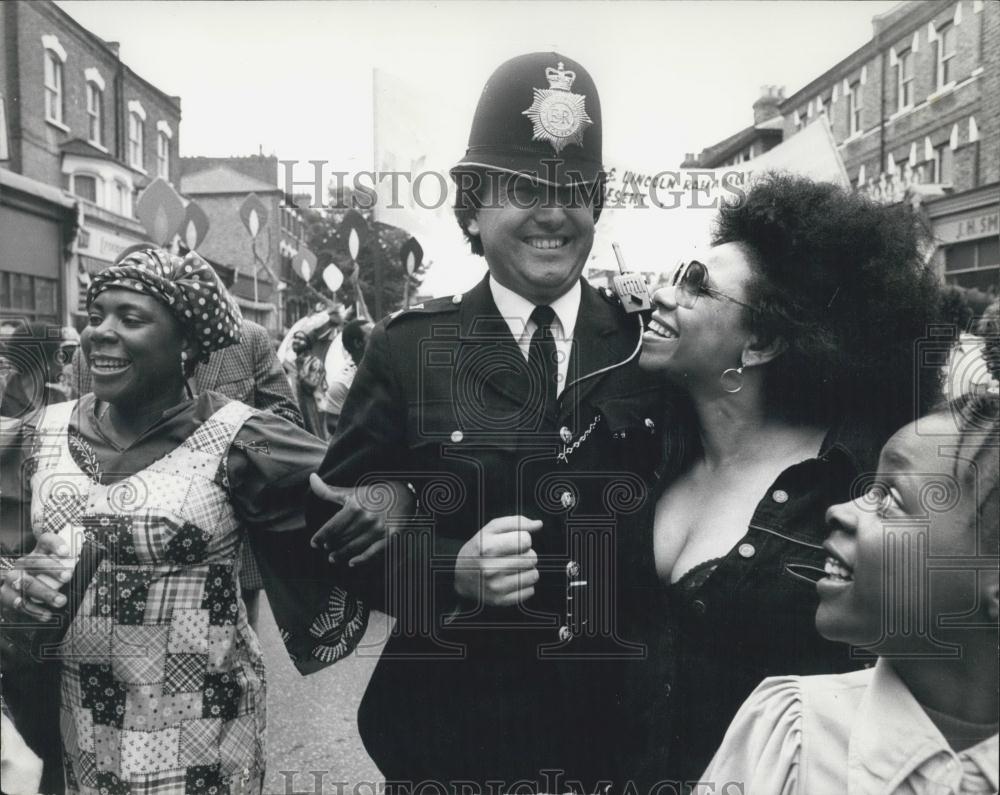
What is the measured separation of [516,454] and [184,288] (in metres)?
0.85

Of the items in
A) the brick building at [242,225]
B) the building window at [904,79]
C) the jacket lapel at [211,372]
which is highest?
the building window at [904,79]

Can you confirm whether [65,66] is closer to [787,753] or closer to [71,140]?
[71,140]

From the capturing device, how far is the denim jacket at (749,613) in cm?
168

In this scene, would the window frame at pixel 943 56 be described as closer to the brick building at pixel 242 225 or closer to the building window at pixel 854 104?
the building window at pixel 854 104

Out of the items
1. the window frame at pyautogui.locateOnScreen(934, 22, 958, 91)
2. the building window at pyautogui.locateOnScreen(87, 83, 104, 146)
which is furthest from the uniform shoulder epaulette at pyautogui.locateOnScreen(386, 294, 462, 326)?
the window frame at pyautogui.locateOnScreen(934, 22, 958, 91)

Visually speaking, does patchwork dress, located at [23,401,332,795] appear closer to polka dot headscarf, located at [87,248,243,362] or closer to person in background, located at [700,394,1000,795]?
polka dot headscarf, located at [87,248,243,362]

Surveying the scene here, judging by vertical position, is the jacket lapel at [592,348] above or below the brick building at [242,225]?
below

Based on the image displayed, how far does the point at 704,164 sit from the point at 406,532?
1.11 meters

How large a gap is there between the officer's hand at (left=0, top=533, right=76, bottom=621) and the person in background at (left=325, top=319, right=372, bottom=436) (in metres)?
0.84

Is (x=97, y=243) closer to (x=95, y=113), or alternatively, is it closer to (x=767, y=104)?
(x=95, y=113)

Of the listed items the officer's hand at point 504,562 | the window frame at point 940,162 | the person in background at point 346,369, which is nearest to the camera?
the officer's hand at point 504,562

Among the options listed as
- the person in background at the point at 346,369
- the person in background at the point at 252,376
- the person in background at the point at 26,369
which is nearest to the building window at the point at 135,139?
the person in background at the point at 26,369

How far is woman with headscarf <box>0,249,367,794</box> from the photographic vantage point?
6.39ft

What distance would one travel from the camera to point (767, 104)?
213 cm
